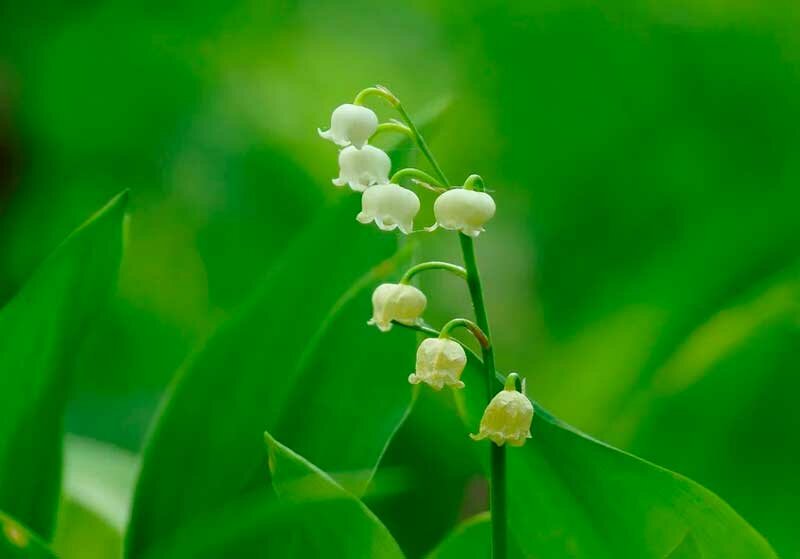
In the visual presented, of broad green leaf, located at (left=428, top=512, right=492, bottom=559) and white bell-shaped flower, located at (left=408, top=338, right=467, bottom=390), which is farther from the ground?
white bell-shaped flower, located at (left=408, top=338, right=467, bottom=390)

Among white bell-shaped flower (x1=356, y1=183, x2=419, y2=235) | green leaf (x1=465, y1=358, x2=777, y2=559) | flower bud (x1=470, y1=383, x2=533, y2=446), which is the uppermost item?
white bell-shaped flower (x1=356, y1=183, x2=419, y2=235)

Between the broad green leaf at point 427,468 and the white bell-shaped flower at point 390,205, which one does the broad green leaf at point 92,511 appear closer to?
the broad green leaf at point 427,468

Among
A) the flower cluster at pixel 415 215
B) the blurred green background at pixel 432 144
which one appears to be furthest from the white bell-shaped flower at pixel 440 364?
the blurred green background at pixel 432 144

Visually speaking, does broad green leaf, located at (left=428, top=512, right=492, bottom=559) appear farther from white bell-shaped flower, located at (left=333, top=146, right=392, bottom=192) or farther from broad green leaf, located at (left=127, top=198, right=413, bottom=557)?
white bell-shaped flower, located at (left=333, top=146, right=392, bottom=192)

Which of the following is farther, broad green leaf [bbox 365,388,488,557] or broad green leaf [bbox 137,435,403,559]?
broad green leaf [bbox 365,388,488,557]

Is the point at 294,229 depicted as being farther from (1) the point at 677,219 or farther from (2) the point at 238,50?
(1) the point at 677,219

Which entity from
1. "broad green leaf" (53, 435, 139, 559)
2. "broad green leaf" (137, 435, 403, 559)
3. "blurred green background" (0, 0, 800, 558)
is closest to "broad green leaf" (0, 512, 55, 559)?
"broad green leaf" (137, 435, 403, 559)

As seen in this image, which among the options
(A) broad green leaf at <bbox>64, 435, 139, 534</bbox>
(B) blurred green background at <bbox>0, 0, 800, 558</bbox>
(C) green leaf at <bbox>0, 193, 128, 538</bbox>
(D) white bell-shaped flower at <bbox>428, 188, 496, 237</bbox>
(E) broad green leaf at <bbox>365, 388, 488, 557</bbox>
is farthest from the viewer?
(B) blurred green background at <bbox>0, 0, 800, 558</bbox>

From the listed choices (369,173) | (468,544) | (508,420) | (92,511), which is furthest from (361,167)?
(92,511)
